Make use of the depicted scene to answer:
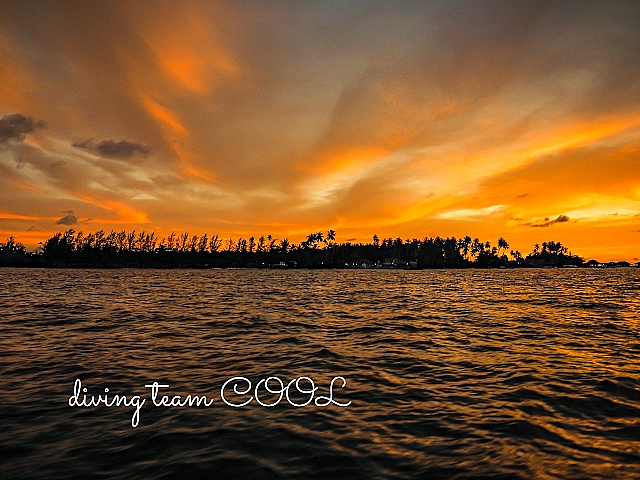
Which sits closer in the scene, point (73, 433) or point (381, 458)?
point (381, 458)

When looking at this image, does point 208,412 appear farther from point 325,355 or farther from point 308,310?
point 308,310

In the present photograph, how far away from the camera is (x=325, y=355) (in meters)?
18.2

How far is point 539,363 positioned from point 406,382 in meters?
7.05

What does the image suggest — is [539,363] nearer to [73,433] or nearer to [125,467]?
[125,467]

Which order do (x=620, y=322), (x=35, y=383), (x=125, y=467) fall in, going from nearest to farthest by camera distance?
(x=125, y=467), (x=35, y=383), (x=620, y=322)

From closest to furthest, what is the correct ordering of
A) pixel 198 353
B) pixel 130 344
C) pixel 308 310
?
pixel 198 353, pixel 130 344, pixel 308 310

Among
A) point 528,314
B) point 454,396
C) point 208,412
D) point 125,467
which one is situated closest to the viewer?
point 125,467

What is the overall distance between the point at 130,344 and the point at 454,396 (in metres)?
16.2

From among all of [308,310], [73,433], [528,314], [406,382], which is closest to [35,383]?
[73,433]

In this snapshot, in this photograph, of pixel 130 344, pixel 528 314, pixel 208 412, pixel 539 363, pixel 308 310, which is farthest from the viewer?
pixel 308 310

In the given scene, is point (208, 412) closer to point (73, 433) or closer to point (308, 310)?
point (73, 433)

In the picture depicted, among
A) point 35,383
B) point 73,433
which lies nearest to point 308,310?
point 35,383

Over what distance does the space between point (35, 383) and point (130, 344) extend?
6673 millimetres

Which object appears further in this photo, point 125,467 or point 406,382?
point 406,382
